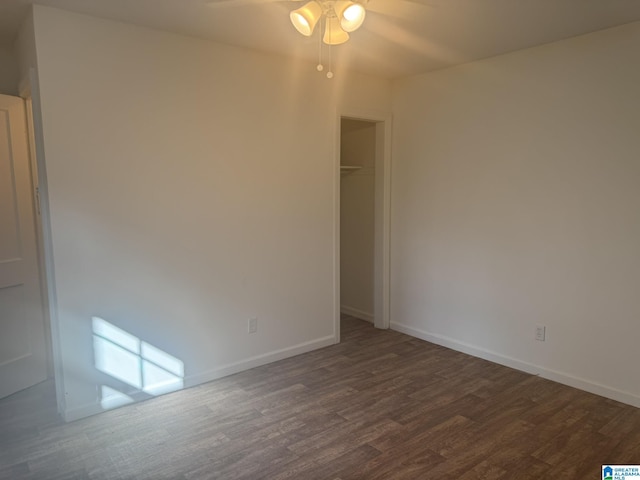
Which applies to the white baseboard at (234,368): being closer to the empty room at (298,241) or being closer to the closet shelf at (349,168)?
the empty room at (298,241)

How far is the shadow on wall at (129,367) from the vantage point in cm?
291

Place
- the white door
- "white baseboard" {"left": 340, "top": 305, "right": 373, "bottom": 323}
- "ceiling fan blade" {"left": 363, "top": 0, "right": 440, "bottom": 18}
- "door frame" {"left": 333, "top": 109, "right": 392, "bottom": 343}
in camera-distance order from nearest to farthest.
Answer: "ceiling fan blade" {"left": 363, "top": 0, "right": 440, "bottom": 18} < the white door < "door frame" {"left": 333, "top": 109, "right": 392, "bottom": 343} < "white baseboard" {"left": 340, "top": 305, "right": 373, "bottom": 323}

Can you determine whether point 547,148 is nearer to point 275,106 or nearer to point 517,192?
point 517,192

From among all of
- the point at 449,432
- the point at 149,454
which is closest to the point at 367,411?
the point at 449,432

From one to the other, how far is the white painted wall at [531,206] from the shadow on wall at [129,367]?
2.41m

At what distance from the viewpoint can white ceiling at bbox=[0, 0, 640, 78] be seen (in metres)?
2.54

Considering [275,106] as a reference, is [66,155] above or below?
below

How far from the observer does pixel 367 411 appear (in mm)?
2928

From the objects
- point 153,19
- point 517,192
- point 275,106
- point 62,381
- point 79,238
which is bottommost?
point 62,381

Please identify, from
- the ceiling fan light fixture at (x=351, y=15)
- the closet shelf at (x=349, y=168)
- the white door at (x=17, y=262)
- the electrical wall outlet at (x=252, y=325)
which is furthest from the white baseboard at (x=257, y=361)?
the ceiling fan light fixture at (x=351, y=15)

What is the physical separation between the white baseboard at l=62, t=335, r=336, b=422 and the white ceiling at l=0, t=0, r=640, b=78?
2.50 meters

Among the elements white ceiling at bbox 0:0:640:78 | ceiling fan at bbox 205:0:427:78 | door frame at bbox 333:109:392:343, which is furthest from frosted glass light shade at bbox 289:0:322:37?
door frame at bbox 333:109:392:343

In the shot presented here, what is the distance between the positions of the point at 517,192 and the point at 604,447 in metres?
1.86

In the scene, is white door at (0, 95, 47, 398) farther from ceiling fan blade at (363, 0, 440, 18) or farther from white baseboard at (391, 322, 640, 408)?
white baseboard at (391, 322, 640, 408)
